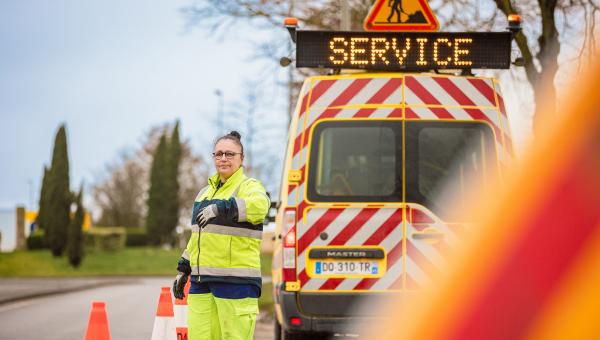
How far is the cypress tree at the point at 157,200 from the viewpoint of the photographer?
A: 58.9 meters

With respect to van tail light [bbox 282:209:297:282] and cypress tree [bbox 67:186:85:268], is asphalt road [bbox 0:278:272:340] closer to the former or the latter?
van tail light [bbox 282:209:297:282]

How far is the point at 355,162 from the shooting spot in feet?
25.2

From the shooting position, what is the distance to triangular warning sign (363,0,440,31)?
345 inches

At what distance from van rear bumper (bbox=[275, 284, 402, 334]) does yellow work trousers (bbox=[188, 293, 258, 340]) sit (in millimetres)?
1803

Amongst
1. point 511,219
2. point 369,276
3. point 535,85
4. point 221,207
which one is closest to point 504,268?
point 511,219

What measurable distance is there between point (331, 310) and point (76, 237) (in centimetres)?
3430

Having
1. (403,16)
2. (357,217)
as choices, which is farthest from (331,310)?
(403,16)

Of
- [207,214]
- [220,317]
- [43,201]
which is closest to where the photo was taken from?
[207,214]

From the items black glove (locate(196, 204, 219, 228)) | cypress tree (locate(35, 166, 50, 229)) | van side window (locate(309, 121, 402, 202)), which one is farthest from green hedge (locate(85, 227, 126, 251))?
black glove (locate(196, 204, 219, 228))

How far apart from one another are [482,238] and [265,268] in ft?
137

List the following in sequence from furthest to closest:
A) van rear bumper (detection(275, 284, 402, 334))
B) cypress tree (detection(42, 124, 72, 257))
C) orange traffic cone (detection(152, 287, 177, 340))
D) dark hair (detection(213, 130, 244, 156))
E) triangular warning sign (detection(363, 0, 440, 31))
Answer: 1. cypress tree (detection(42, 124, 72, 257))
2. triangular warning sign (detection(363, 0, 440, 31))
3. van rear bumper (detection(275, 284, 402, 334))
4. orange traffic cone (detection(152, 287, 177, 340))
5. dark hair (detection(213, 130, 244, 156))

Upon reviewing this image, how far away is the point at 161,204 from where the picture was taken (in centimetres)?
5909

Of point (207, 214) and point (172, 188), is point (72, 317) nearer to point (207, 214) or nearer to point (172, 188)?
point (207, 214)

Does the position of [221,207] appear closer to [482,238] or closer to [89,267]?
[482,238]
